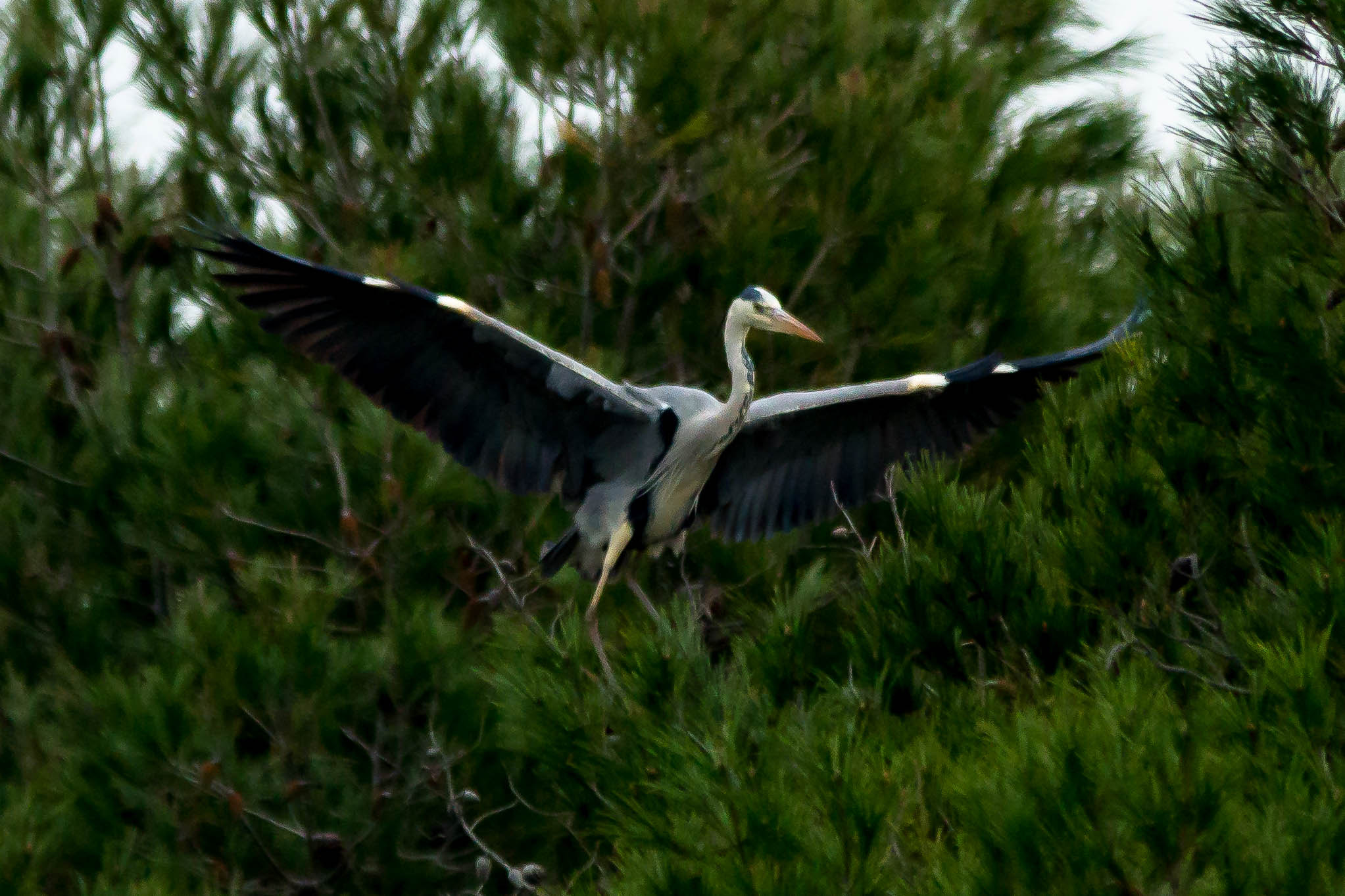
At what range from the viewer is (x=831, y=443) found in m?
4.98

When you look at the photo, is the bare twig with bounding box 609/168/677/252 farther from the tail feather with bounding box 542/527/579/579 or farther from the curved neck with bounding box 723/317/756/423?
the tail feather with bounding box 542/527/579/579

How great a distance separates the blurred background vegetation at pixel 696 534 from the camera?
2.06 meters

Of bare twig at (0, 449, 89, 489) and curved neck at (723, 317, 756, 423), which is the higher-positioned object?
curved neck at (723, 317, 756, 423)

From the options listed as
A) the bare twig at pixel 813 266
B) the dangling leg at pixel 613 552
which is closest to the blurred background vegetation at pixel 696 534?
the bare twig at pixel 813 266

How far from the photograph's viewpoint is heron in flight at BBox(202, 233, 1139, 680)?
4.38 meters

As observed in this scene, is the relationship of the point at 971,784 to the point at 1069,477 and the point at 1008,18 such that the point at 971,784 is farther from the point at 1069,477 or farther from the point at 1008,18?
the point at 1008,18

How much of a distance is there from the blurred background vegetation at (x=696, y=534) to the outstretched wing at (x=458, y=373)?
1.02ft

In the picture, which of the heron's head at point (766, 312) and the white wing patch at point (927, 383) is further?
the heron's head at point (766, 312)

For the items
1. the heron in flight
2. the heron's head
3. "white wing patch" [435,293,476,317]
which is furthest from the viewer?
the heron's head

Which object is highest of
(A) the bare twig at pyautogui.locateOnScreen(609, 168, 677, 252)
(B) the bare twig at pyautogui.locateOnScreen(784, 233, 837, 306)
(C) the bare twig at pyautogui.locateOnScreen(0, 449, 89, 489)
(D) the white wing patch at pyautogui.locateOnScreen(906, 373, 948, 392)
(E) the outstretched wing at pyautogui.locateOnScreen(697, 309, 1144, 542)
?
(A) the bare twig at pyautogui.locateOnScreen(609, 168, 677, 252)

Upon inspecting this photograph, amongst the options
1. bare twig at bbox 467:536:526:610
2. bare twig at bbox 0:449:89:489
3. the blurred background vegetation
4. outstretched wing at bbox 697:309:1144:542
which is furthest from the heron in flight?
bare twig at bbox 0:449:89:489

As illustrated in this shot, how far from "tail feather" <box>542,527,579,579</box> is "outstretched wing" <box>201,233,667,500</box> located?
0.48ft

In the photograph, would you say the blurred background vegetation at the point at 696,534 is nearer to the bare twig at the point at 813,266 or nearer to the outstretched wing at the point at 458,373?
the bare twig at the point at 813,266

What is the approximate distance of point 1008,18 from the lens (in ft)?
22.4
